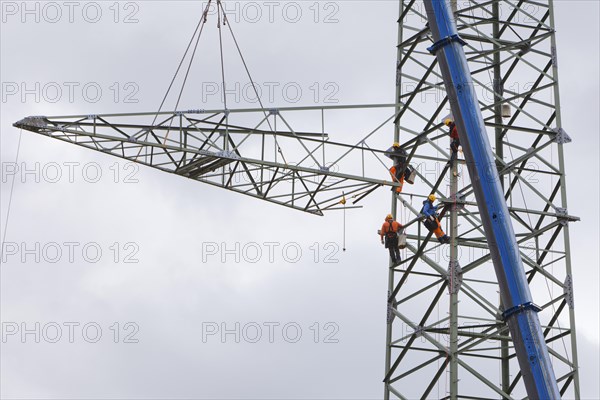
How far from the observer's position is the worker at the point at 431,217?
46812 mm

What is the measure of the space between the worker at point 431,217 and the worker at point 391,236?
3.48 ft

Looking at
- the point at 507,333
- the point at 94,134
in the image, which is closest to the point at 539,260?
the point at 507,333

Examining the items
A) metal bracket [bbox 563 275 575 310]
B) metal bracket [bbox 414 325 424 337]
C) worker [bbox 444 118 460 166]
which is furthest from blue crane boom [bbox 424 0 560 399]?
metal bracket [bbox 563 275 575 310]

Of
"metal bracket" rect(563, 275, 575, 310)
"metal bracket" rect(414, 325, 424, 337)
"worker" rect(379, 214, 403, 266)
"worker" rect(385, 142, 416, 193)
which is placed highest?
"worker" rect(385, 142, 416, 193)

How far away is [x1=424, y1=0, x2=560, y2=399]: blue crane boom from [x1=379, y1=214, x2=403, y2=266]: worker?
6.71 meters

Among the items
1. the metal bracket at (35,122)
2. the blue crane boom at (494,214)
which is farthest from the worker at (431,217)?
the metal bracket at (35,122)

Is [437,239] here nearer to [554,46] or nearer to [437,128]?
[437,128]

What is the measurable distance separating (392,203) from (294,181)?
11.5 ft

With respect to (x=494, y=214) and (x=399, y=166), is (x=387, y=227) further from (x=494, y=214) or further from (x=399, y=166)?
(x=494, y=214)

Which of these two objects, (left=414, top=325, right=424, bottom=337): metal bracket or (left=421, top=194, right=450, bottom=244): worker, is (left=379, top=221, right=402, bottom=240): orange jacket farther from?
(left=414, top=325, right=424, bottom=337): metal bracket

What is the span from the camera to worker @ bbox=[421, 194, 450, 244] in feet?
154

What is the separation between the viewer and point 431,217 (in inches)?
1850

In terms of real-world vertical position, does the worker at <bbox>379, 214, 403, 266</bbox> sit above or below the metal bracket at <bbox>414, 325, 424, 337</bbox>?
above

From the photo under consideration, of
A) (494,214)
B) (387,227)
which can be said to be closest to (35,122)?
(387,227)
